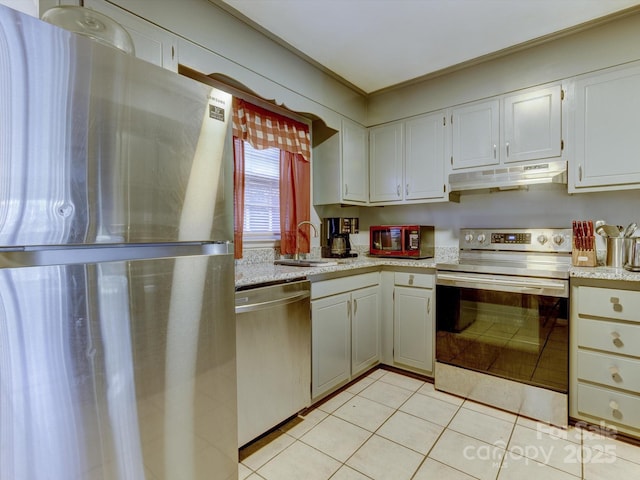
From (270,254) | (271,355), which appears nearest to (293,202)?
(270,254)

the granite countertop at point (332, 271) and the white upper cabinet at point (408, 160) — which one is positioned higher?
the white upper cabinet at point (408, 160)

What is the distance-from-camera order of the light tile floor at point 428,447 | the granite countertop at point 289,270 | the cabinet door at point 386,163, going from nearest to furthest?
the light tile floor at point 428,447 < the granite countertop at point 289,270 < the cabinet door at point 386,163

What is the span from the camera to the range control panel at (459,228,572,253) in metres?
2.38

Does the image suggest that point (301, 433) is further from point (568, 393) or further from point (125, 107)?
point (125, 107)

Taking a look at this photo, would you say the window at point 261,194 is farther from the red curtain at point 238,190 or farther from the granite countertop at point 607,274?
the granite countertop at point 607,274

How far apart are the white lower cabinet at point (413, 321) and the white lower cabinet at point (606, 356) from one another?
85cm

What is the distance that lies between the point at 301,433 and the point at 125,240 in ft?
4.96

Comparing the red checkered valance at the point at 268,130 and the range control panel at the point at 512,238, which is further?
the range control panel at the point at 512,238

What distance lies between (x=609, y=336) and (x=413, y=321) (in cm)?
114

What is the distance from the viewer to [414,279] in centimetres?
253

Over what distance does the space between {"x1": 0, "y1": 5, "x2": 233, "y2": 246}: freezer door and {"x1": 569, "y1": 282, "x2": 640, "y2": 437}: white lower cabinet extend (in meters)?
2.07

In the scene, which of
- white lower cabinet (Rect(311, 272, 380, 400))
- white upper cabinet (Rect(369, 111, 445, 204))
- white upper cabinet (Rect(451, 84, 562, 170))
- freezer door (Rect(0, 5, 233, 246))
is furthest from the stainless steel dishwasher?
white upper cabinet (Rect(451, 84, 562, 170))

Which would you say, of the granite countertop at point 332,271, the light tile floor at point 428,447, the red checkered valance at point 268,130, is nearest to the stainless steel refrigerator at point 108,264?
the granite countertop at point 332,271

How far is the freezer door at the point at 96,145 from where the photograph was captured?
81 cm
